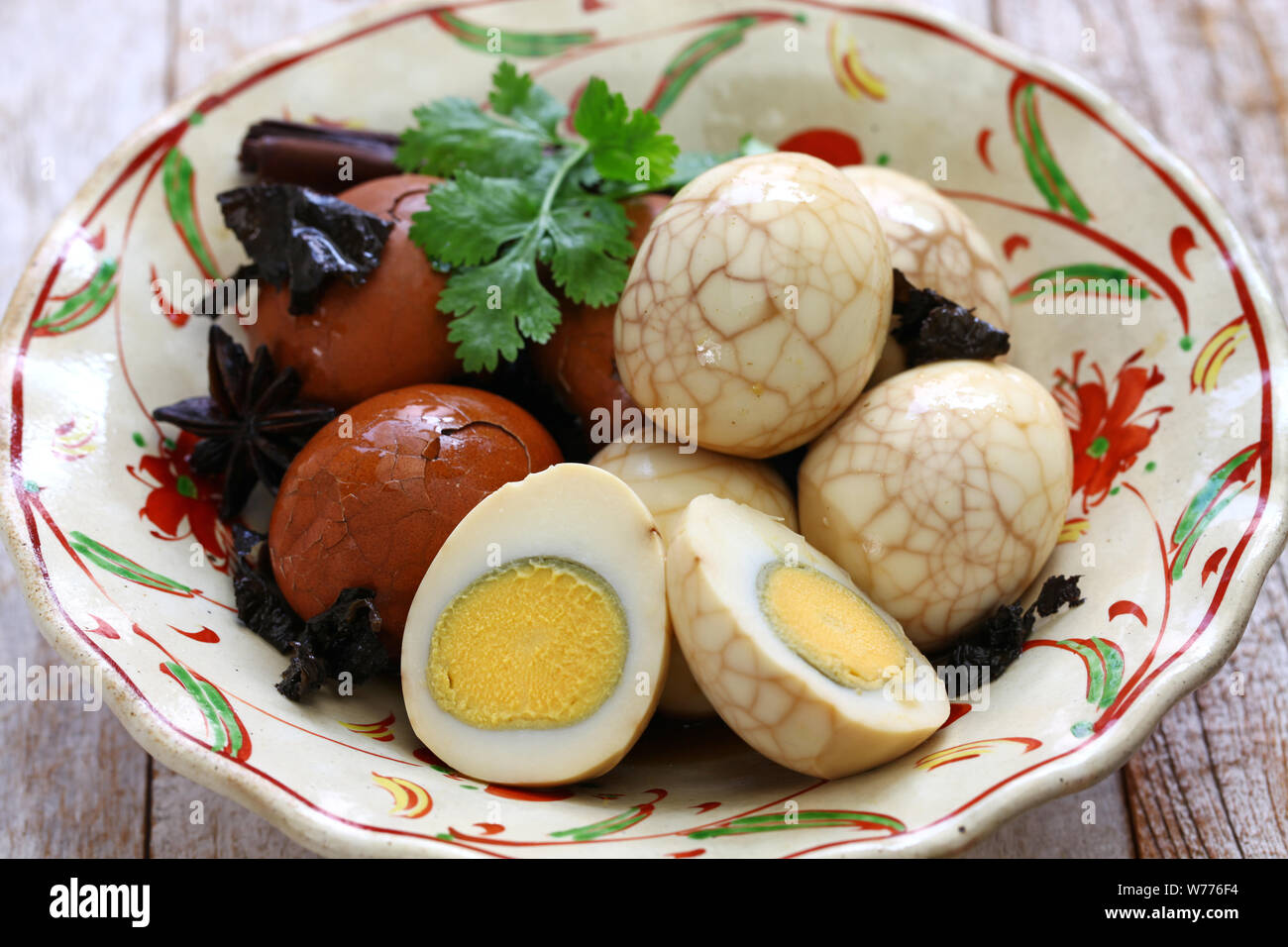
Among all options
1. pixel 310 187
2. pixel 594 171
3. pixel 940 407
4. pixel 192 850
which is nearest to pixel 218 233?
pixel 310 187

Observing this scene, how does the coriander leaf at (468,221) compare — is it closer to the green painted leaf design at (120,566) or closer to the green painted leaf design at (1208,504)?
the green painted leaf design at (120,566)

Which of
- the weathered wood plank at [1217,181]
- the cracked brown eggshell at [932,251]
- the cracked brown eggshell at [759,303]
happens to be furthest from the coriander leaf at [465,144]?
the weathered wood plank at [1217,181]

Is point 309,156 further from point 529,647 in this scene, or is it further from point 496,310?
point 529,647

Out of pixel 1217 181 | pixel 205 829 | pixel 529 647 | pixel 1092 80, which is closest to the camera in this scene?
pixel 529 647

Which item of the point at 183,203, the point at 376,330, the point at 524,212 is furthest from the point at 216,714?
the point at 183,203

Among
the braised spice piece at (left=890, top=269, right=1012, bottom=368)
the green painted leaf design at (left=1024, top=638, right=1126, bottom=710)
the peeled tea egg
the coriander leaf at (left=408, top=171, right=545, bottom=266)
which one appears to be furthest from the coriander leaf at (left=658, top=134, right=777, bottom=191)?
the green painted leaf design at (left=1024, top=638, right=1126, bottom=710)

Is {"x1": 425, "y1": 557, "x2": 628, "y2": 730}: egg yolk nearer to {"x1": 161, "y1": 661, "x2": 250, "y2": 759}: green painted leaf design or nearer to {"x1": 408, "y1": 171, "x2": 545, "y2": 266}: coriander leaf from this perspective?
{"x1": 161, "y1": 661, "x2": 250, "y2": 759}: green painted leaf design
